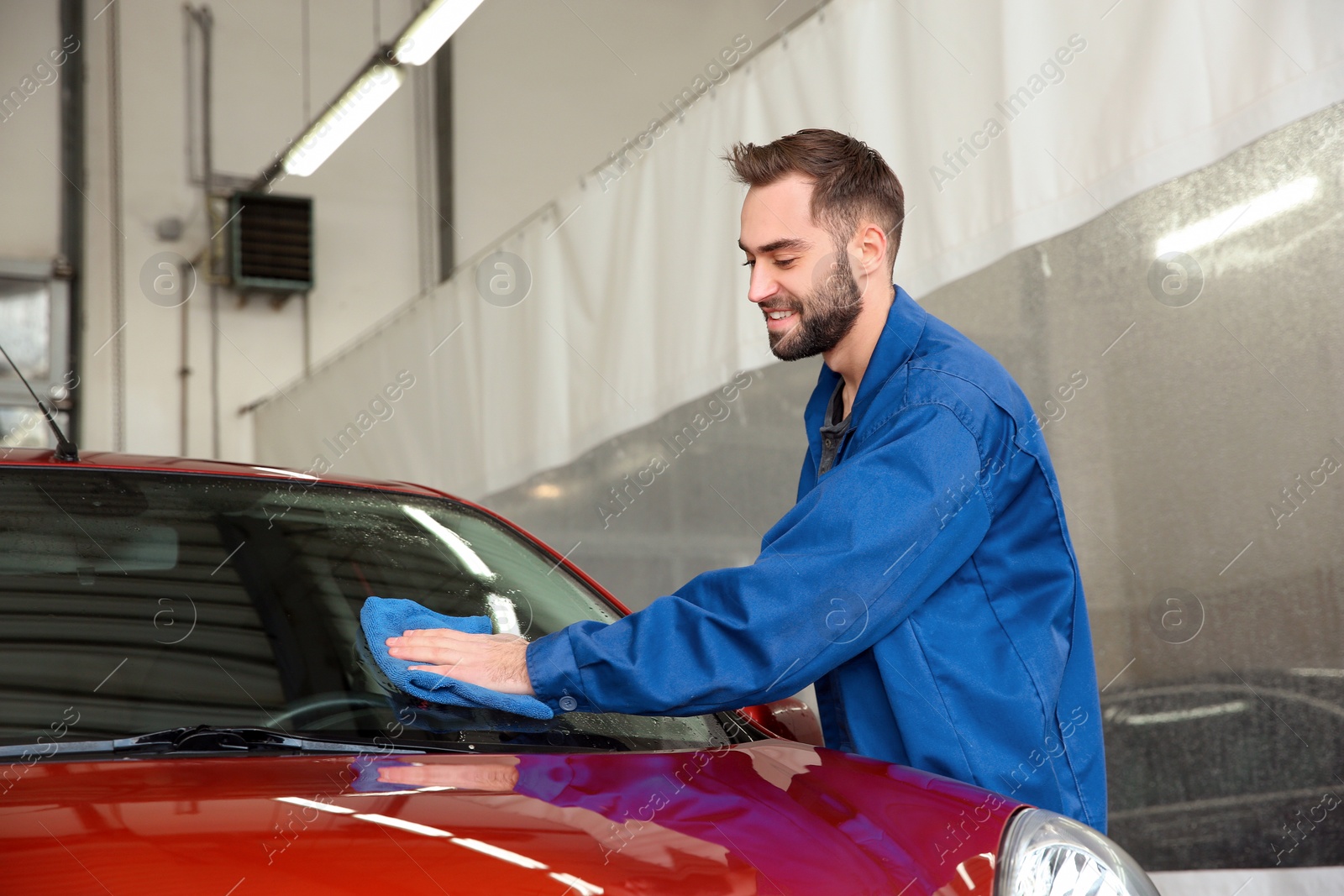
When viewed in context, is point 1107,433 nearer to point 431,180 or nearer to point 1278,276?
point 1278,276

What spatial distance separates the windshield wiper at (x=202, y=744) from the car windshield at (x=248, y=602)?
30 mm

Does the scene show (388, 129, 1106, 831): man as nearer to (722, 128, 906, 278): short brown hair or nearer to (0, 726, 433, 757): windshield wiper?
(722, 128, 906, 278): short brown hair

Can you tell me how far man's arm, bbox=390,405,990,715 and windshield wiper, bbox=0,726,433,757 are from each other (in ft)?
0.43

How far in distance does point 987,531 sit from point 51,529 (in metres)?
1.24

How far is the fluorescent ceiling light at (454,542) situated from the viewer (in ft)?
6.14

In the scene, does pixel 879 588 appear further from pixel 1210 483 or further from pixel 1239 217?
pixel 1239 217

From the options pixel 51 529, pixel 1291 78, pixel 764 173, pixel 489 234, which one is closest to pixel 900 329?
pixel 764 173

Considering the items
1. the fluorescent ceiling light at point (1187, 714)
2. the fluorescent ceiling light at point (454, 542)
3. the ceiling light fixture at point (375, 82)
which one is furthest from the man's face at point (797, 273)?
the ceiling light fixture at point (375, 82)

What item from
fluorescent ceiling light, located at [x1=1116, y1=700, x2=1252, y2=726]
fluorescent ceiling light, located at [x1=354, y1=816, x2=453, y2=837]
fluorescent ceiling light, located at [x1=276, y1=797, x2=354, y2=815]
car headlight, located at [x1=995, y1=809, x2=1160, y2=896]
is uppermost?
fluorescent ceiling light, located at [x1=276, y1=797, x2=354, y2=815]

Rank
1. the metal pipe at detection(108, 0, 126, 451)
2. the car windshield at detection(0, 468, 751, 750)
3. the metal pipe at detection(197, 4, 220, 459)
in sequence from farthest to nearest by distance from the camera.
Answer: the metal pipe at detection(197, 4, 220, 459)
the metal pipe at detection(108, 0, 126, 451)
the car windshield at detection(0, 468, 751, 750)

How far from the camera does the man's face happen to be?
153 cm

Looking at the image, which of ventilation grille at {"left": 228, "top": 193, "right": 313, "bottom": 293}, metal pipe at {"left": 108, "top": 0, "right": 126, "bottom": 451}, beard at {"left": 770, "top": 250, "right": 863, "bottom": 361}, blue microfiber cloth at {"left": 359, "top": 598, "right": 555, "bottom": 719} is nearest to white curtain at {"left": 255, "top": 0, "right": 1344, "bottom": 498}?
beard at {"left": 770, "top": 250, "right": 863, "bottom": 361}

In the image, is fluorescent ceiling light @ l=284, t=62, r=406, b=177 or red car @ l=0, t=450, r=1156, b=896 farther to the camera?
fluorescent ceiling light @ l=284, t=62, r=406, b=177

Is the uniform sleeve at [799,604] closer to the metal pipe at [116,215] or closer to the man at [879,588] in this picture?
the man at [879,588]
